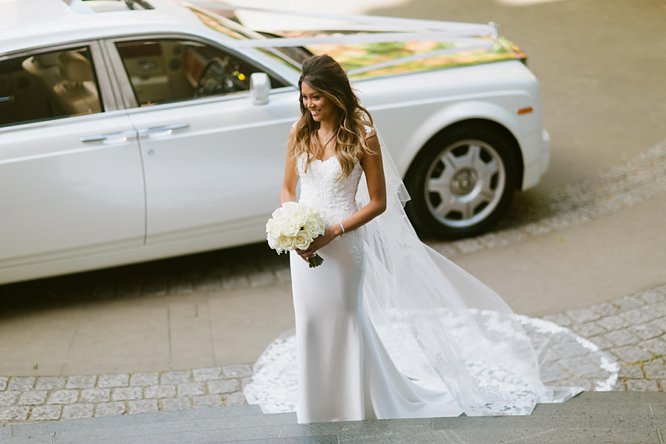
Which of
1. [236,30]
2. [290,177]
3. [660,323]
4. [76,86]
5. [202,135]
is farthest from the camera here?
[236,30]

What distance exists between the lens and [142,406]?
5.29 meters

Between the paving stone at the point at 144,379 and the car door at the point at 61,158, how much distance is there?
1.09 metres

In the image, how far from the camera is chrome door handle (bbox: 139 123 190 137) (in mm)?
6189

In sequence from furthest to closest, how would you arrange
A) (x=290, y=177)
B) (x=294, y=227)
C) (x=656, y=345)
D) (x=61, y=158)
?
(x=61, y=158), (x=656, y=345), (x=290, y=177), (x=294, y=227)

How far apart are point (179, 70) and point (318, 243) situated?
2.57 metres

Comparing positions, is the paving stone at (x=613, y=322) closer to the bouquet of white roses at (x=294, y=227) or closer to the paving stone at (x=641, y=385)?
the paving stone at (x=641, y=385)

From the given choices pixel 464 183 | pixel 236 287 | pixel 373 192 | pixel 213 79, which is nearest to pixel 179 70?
pixel 213 79

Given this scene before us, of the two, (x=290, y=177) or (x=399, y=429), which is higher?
(x=290, y=177)

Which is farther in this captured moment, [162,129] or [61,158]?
[162,129]

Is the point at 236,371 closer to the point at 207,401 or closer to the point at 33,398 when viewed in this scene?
the point at 207,401

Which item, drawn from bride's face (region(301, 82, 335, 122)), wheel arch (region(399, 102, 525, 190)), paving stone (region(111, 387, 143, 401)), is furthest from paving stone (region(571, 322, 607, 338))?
paving stone (region(111, 387, 143, 401))

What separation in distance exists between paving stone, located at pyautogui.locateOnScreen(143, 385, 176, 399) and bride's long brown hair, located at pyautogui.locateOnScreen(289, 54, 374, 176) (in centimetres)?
172

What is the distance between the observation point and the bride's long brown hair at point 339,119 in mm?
4203

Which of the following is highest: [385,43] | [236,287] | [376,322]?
[385,43]
